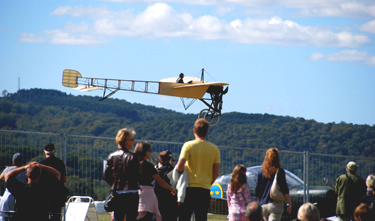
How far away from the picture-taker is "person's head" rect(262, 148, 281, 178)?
22.0ft

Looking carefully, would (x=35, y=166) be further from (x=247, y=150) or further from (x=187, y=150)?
(x=247, y=150)

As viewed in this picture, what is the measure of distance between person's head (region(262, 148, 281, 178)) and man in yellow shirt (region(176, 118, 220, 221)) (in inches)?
39.1

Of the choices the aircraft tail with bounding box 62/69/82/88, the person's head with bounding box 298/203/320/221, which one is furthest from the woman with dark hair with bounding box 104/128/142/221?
the aircraft tail with bounding box 62/69/82/88

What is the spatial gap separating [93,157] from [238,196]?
4.29m

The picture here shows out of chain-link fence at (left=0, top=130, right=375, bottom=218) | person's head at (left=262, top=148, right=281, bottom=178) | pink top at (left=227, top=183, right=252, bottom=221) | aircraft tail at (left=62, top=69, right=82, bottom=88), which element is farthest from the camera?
aircraft tail at (left=62, top=69, right=82, bottom=88)

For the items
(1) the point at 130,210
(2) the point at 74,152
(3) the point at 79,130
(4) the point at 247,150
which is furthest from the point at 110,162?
(3) the point at 79,130

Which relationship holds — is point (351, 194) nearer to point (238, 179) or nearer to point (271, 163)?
point (271, 163)

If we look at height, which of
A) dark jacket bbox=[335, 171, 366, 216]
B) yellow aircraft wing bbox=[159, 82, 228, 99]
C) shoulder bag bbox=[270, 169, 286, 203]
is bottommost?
dark jacket bbox=[335, 171, 366, 216]

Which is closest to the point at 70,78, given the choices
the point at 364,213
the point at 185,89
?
the point at 185,89

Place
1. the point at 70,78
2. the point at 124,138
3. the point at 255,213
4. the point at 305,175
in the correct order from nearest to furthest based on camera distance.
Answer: the point at 255,213, the point at 124,138, the point at 305,175, the point at 70,78

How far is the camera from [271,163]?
6734mm

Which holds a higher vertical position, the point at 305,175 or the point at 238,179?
the point at 238,179

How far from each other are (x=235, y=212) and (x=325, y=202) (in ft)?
16.0

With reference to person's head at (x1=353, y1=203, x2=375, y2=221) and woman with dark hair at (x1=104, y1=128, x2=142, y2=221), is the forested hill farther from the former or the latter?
person's head at (x1=353, y1=203, x2=375, y2=221)
